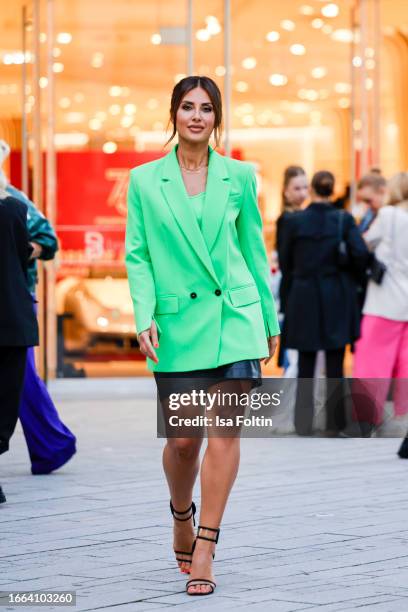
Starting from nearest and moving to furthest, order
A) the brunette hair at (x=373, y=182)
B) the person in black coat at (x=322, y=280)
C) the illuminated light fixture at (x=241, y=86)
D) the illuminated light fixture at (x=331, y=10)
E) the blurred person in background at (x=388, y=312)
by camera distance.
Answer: the blurred person in background at (x=388, y=312) → the person in black coat at (x=322, y=280) → the brunette hair at (x=373, y=182) → the illuminated light fixture at (x=241, y=86) → the illuminated light fixture at (x=331, y=10)

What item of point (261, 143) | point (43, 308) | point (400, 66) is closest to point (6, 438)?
point (43, 308)

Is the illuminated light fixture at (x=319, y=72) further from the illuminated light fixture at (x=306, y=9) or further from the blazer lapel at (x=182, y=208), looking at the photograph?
the blazer lapel at (x=182, y=208)

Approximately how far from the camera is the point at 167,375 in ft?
17.6

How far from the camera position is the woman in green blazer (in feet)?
17.4

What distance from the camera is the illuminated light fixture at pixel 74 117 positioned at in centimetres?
1332

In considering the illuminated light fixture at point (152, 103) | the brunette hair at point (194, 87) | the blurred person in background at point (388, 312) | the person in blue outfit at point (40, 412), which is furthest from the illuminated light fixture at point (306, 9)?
the brunette hair at point (194, 87)

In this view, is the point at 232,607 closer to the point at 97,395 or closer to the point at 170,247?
the point at 170,247

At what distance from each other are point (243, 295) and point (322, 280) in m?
5.12

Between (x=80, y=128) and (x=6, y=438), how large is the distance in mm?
6293

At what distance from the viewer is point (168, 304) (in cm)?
536

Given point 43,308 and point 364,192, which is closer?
point 364,192

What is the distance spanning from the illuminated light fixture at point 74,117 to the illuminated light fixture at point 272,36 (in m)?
1.86

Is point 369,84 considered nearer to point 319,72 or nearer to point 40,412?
point 319,72

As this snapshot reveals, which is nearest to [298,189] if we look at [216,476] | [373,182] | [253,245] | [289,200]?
[289,200]
